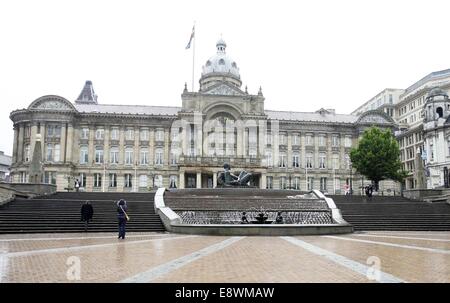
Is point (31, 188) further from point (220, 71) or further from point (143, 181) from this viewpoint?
point (220, 71)

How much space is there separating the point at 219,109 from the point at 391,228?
51.1 m

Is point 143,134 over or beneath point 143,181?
Answer: over

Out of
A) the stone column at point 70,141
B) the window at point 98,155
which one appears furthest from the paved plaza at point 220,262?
the window at point 98,155

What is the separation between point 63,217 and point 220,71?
245ft

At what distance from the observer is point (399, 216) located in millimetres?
32156

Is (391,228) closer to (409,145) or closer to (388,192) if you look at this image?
(388,192)

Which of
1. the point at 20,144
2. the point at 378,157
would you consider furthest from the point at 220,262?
the point at 20,144

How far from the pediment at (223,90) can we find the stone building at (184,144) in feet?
0.59

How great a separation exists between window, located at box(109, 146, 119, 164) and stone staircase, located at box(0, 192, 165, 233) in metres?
43.3

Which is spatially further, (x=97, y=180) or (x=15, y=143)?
(x=15, y=143)

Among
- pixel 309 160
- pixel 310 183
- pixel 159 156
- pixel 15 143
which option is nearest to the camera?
pixel 15 143

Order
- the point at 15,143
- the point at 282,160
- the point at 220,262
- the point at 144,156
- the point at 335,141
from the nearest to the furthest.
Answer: the point at 220,262
the point at 15,143
the point at 144,156
the point at 282,160
the point at 335,141

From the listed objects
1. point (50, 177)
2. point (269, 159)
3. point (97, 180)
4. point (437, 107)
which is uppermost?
point (437, 107)

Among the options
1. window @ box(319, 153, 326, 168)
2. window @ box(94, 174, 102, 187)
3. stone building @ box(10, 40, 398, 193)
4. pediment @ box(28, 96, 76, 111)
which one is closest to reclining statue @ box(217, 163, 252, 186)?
stone building @ box(10, 40, 398, 193)
